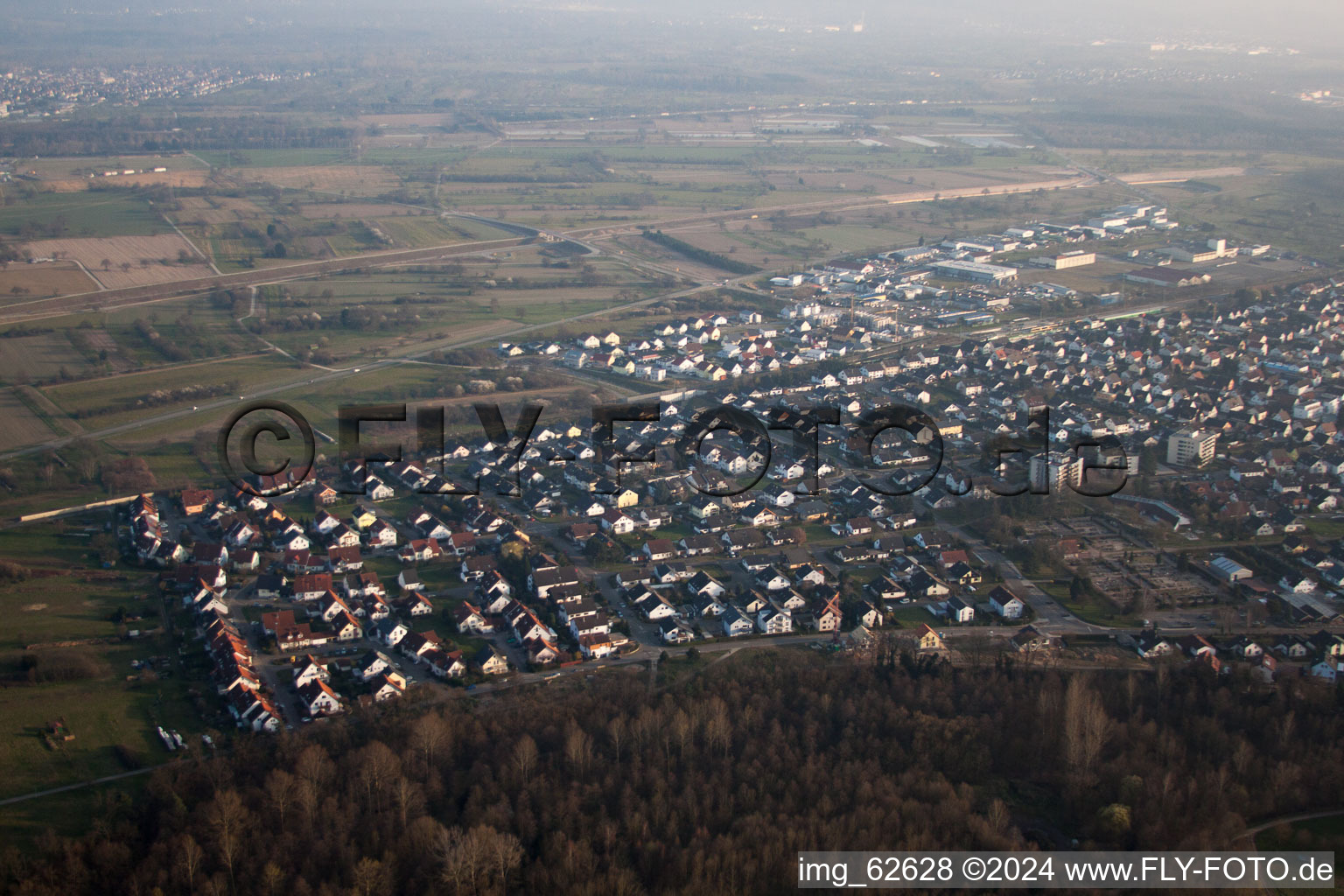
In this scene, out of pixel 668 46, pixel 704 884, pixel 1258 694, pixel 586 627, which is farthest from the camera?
pixel 668 46

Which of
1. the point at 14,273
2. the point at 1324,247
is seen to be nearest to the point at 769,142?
the point at 1324,247

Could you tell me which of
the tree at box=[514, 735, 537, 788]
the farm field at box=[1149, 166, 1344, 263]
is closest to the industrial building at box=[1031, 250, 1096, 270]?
the farm field at box=[1149, 166, 1344, 263]

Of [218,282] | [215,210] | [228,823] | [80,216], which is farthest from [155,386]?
[215,210]

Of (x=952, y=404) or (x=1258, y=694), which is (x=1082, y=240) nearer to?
(x=952, y=404)

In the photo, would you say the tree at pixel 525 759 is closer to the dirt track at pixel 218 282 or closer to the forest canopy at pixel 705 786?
the forest canopy at pixel 705 786

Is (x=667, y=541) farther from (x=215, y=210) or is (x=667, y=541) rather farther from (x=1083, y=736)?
(x=215, y=210)

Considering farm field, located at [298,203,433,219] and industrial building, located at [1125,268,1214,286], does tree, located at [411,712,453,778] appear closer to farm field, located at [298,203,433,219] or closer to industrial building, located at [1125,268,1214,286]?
industrial building, located at [1125,268,1214,286]
